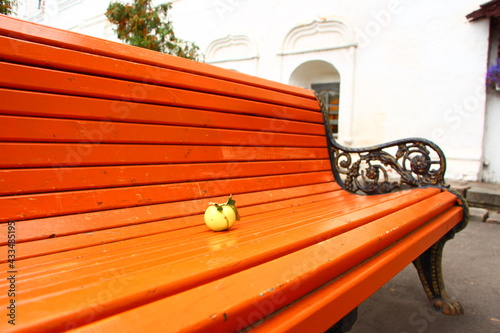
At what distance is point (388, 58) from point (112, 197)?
6693mm

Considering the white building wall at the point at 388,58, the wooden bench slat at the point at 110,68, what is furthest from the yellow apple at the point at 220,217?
the white building wall at the point at 388,58

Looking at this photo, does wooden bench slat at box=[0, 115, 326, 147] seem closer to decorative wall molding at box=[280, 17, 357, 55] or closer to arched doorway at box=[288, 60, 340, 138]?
decorative wall molding at box=[280, 17, 357, 55]

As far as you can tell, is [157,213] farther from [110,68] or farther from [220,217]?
[110,68]

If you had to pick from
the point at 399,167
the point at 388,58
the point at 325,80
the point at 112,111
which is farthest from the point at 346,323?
the point at 325,80

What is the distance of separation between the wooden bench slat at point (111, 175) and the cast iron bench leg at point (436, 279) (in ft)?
3.59

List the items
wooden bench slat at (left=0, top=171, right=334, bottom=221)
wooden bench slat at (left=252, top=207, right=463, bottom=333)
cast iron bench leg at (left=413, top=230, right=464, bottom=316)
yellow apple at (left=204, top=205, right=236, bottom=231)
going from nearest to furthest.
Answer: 1. wooden bench slat at (left=252, top=207, right=463, bottom=333)
2. wooden bench slat at (left=0, top=171, right=334, bottom=221)
3. yellow apple at (left=204, top=205, right=236, bottom=231)
4. cast iron bench leg at (left=413, top=230, right=464, bottom=316)

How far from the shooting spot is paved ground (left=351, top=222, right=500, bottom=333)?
1756 mm

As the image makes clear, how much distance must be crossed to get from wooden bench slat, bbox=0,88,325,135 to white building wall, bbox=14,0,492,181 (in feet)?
18.1

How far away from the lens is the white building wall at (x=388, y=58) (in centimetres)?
587

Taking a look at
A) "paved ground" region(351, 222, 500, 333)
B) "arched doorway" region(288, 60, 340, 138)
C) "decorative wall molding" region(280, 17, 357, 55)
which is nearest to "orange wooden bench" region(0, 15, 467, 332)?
"paved ground" region(351, 222, 500, 333)

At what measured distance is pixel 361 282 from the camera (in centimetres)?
92

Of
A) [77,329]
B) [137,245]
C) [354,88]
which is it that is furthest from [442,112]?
[77,329]

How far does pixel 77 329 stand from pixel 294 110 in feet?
6.16

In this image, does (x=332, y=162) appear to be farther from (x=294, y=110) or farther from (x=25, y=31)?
(x=25, y=31)
